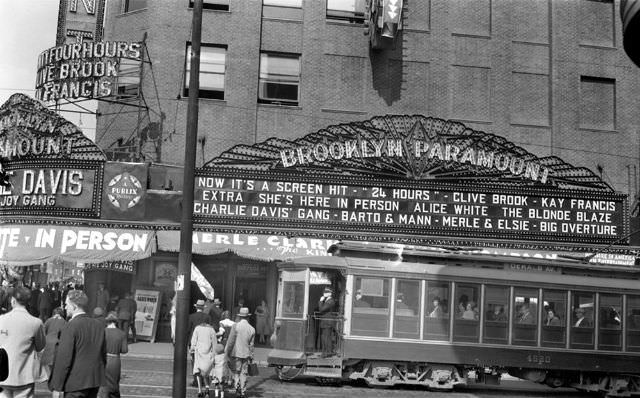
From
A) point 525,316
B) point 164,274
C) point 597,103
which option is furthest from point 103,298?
point 597,103

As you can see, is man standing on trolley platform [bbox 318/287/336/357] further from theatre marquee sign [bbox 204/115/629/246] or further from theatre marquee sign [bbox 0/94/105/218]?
theatre marquee sign [bbox 0/94/105/218]

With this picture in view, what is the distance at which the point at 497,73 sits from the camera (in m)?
33.1

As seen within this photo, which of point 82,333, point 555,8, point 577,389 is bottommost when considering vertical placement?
point 577,389

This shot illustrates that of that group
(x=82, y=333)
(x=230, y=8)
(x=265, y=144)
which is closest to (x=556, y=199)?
(x=265, y=144)

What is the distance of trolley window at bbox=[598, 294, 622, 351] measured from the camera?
20641mm

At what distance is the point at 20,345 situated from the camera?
909 cm

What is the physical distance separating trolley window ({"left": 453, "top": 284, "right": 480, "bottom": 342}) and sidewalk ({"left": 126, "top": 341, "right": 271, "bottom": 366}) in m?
6.67

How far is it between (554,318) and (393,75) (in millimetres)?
14645

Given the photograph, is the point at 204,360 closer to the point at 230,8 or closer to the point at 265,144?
the point at 265,144

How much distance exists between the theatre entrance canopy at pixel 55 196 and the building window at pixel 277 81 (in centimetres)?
717

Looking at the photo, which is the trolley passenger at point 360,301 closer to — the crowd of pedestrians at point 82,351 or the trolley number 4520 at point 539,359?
the crowd of pedestrians at point 82,351

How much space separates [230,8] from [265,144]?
6935 mm

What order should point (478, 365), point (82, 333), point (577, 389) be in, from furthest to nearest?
point (577, 389)
point (478, 365)
point (82, 333)

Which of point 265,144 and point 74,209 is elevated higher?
point 265,144
